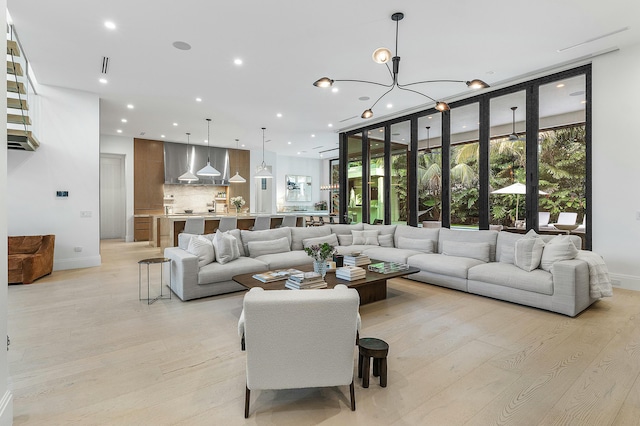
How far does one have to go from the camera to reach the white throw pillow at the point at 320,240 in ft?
18.7

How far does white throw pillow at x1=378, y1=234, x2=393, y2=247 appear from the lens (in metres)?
6.13

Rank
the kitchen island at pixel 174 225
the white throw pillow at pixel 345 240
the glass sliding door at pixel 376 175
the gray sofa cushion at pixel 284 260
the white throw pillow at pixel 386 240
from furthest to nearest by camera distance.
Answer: the glass sliding door at pixel 376 175 < the kitchen island at pixel 174 225 < the white throw pillow at pixel 345 240 < the white throw pillow at pixel 386 240 < the gray sofa cushion at pixel 284 260

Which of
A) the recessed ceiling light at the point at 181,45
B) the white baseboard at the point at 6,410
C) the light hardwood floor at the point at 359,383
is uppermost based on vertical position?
the recessed ceiling light at the point at 181,45

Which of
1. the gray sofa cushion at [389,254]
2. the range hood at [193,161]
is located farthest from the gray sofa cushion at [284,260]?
the range hood at [193,161]

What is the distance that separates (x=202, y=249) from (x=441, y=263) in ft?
11.0

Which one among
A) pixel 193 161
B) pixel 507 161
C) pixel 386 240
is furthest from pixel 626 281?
Result: pixel 193 161

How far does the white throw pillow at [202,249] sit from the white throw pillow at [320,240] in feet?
5.78

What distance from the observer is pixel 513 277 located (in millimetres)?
3920

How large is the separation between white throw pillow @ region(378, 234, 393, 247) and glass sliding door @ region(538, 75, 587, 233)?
2.55 meters

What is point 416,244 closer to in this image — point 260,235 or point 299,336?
point 260,235

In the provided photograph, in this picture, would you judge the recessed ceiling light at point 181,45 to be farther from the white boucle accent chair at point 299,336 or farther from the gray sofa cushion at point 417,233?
the gray sofa cushion at point 417,233

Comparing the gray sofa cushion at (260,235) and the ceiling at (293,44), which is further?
the gray sofa cushion at (260,235)

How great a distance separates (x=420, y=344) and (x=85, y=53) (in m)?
5.71

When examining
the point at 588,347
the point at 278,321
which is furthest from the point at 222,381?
the point at 588,347
